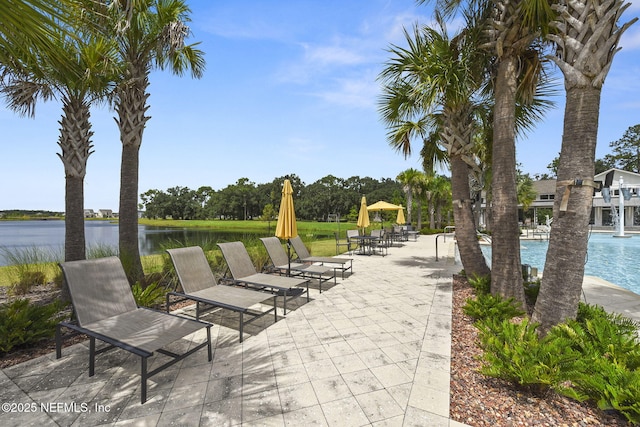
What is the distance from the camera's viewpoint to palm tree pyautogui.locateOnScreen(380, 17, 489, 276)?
5.55m

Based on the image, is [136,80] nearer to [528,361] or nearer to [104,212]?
[528,361]

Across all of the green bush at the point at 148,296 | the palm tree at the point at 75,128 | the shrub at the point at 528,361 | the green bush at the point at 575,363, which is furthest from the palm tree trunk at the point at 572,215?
the palm tree at the point at 75,128

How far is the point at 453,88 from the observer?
217 inches

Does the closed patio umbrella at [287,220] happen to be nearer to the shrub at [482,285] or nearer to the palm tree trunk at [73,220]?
the shrub at [482,285]

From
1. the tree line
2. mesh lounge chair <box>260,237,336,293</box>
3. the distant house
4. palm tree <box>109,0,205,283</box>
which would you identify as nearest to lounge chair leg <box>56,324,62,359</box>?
palm tree <box>109,0,205,283</box>

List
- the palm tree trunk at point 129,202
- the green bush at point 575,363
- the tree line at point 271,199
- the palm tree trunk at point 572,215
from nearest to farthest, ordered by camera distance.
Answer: the green bush at point 575,363 < the palm tree trunk at point 572,215 < the palm tree trunk at point 129,202 < the tree line at point 271,199

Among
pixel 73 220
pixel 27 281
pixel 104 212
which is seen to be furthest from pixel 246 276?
pixel 104 212

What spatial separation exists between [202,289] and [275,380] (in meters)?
2.35

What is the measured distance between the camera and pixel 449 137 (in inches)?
248

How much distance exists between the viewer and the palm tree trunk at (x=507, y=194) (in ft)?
15.0

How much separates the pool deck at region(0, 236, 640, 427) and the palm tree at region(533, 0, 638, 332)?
5.03 feet

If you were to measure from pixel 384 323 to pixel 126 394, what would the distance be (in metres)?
3.29

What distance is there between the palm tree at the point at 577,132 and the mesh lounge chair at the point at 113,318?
4.18m

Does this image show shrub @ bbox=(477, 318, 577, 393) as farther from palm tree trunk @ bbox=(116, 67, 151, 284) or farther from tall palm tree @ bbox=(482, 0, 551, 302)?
palm tree trunk @ bbox=(116, 67, 151, 284)
